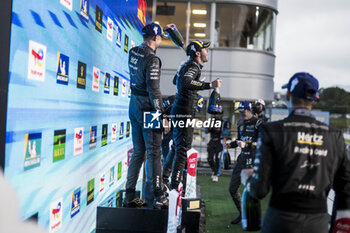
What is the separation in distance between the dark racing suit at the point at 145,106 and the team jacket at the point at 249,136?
1471 millimetres

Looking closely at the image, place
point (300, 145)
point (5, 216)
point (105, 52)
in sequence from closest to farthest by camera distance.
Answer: point (5, 216) < point (300, 145) < point (105, 52)

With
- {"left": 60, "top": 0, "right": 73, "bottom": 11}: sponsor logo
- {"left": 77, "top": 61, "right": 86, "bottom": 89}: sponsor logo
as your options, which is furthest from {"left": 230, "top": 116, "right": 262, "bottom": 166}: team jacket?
{"left": 60, "top": 0, "right": 73, "bottom": 11}: sponsor logo

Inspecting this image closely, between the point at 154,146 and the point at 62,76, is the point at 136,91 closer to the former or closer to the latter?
the point at 154,146

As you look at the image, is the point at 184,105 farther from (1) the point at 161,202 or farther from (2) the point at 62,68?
(2) the point at 62,68

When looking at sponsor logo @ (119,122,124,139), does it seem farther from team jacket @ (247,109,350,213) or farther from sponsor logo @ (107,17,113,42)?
team jacket @ (247,109,350,213)

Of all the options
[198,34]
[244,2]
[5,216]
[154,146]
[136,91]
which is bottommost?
[5,216]

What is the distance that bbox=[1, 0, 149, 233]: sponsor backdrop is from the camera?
168 centimetres

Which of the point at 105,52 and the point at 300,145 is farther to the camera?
the point at 105,52

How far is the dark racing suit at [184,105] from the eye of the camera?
10.7ft

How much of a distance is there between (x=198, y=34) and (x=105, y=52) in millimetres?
2186

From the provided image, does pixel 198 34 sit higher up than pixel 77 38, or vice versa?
pixel 198 34

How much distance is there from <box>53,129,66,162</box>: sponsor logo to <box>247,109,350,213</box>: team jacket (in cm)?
129

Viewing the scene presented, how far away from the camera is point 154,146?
300 cm

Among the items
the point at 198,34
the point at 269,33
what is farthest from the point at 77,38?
the point at 269,33
